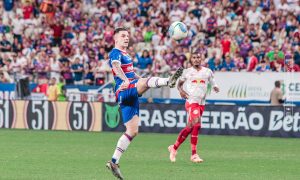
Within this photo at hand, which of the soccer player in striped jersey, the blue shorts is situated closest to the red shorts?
the soccer player in striped jersey

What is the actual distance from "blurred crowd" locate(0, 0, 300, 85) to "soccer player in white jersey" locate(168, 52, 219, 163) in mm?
12071

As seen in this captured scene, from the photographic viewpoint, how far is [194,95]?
19516 millimetres

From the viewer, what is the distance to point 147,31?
120ft

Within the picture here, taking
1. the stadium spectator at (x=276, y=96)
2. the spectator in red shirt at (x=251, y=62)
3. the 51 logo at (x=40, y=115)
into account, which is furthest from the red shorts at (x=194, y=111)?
the spectator in red shirt at (x=251, y=62)

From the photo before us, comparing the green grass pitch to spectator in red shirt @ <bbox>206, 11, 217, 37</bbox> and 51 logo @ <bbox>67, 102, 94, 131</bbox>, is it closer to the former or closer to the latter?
51 logo @ <bbox>67, 102, 94, 131</bbox>

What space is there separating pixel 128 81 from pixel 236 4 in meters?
22.4

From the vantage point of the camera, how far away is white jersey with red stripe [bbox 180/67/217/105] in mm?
19511

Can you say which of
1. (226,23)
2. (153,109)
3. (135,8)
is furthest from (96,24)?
(153,109)

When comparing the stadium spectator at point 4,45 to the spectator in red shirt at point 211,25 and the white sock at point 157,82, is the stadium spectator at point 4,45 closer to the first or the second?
the spectator in red shirt at point 211,25

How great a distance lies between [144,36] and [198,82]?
55.9ft

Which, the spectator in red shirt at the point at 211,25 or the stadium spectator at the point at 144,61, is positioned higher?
the spectator in red shirt at the point at 211,25

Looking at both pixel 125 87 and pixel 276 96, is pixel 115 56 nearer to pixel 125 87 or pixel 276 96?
pixel 125 87

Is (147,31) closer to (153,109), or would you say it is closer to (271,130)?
(153,109)

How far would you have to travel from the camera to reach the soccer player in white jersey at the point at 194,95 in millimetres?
18969
